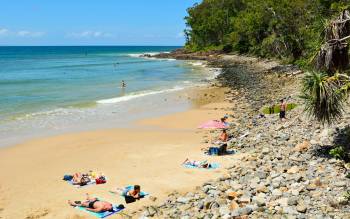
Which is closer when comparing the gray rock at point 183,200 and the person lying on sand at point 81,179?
the gray rock at point 183,200

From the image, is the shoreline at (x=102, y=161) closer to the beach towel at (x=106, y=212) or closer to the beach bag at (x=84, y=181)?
the beach towel at (x=106, y=212)

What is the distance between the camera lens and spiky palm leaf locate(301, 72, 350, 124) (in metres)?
12.2

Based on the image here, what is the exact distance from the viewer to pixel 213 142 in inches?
778

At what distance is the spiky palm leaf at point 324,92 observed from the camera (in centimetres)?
1223

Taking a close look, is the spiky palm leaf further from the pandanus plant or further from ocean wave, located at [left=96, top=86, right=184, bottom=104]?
ocean wave, located at [left=96, top=86, right=184, bottom=104]

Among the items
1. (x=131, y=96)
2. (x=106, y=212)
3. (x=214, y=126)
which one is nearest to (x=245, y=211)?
(x=106, y=212)

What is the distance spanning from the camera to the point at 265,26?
64.8 m

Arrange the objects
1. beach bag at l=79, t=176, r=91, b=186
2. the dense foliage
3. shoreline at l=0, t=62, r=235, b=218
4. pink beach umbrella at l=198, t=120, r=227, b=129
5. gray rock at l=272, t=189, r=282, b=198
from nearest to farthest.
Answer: gray rock at l=272, t=189, r=282, b=198
shoreline at l=0, t=62, r=235, b=218
beach bag at l=79, t=176, r=91, b=186
pink beach umbrella at l=198, t=120, r=227, b=129
the dense foliage

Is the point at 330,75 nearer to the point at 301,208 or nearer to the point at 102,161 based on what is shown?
the point at 301,208

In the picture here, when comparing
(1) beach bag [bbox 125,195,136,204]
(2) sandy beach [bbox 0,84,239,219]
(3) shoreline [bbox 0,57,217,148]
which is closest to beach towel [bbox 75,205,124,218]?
(2) sandy beach [bbox 0,84,239,219]

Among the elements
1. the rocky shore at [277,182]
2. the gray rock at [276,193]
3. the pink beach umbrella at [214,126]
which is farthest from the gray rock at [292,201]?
the pink beach umbrella at [214,126]

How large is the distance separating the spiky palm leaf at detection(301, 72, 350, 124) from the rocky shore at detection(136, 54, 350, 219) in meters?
1.70

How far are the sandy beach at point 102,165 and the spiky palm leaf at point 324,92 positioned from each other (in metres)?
4.29

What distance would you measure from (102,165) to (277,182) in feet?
24.9
